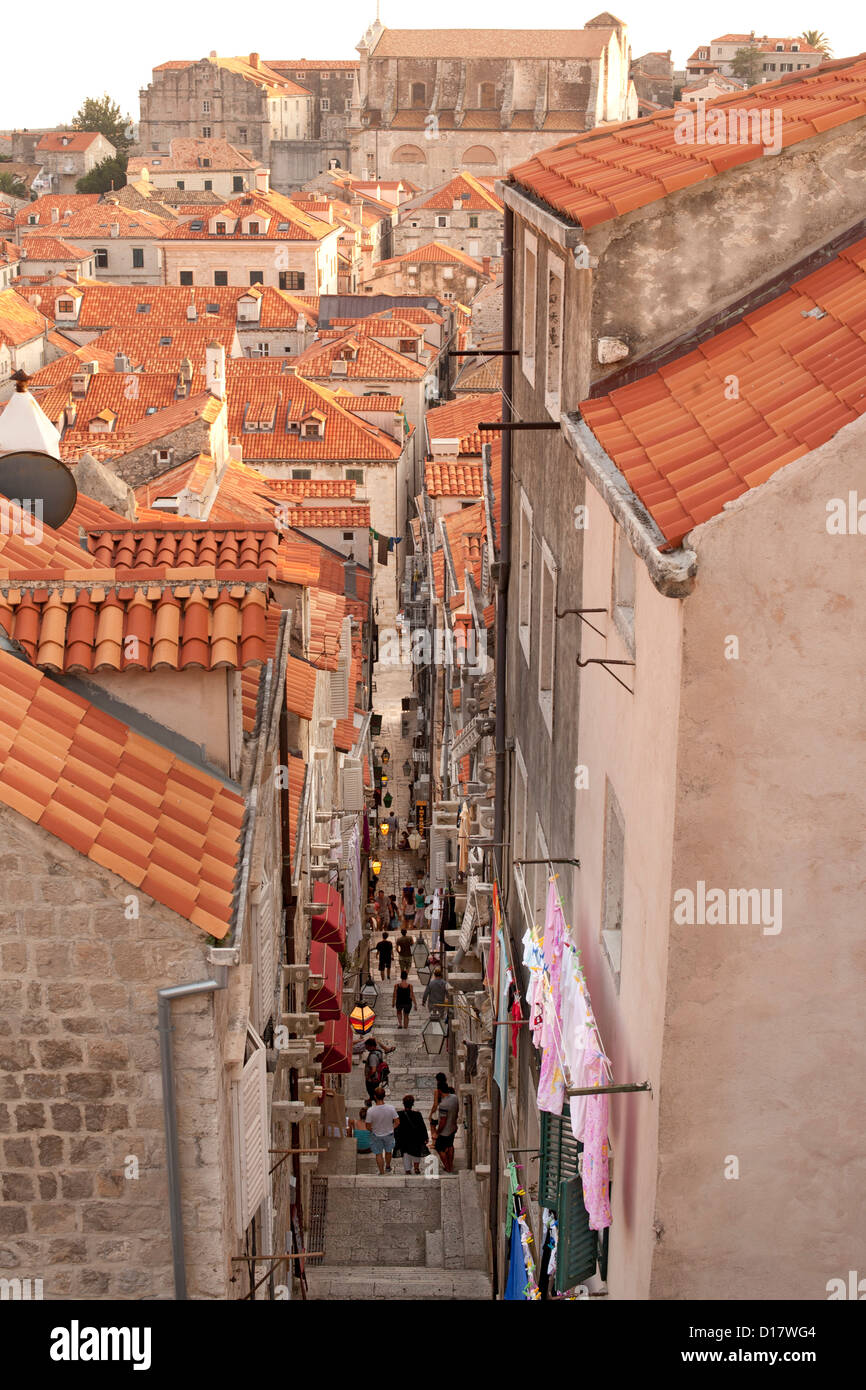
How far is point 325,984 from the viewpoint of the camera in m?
22.8

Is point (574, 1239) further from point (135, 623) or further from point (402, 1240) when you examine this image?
point (402, 1240)

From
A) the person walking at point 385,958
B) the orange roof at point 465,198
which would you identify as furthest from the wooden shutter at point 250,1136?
the orange roof at point 465,198

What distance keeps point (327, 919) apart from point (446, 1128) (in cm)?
367

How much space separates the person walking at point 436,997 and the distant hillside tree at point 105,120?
139 m

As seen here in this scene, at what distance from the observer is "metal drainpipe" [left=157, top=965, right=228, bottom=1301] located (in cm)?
895

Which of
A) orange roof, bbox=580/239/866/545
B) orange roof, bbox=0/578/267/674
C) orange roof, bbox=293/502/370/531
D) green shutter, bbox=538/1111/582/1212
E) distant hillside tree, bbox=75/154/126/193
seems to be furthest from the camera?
distant hillside tree, bbox=75/154/126/193

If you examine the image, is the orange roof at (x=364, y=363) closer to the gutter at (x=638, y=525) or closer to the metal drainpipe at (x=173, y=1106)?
the gutter at (x=638, y=525)

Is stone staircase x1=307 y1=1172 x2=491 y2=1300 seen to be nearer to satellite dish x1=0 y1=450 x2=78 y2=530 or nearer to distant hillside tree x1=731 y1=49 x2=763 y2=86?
satellite dish x1=0 y1=450 x2=78 y2=530

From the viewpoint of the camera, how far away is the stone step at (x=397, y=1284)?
17953 mm

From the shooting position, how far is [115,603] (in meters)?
10.5

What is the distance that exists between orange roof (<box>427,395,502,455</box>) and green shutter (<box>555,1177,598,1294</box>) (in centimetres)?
2900

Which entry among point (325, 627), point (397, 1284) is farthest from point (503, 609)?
point (325, 627)

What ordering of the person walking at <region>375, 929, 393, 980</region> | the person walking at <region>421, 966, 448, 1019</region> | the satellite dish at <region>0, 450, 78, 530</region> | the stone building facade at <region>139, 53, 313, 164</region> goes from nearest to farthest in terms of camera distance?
the satellite dish at <region>0, 450, 78, 530</region>, the person walking at <region>421, 966, 448, 1019</region>, the person walking at <region>375, 929, 393, 980</region>, the stone building facade at <region>139, 53, 313, 164</region>

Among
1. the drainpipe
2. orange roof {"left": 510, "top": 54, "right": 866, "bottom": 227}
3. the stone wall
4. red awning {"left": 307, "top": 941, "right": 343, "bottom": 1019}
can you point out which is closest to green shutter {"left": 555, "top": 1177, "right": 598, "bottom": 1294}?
the stone wall
